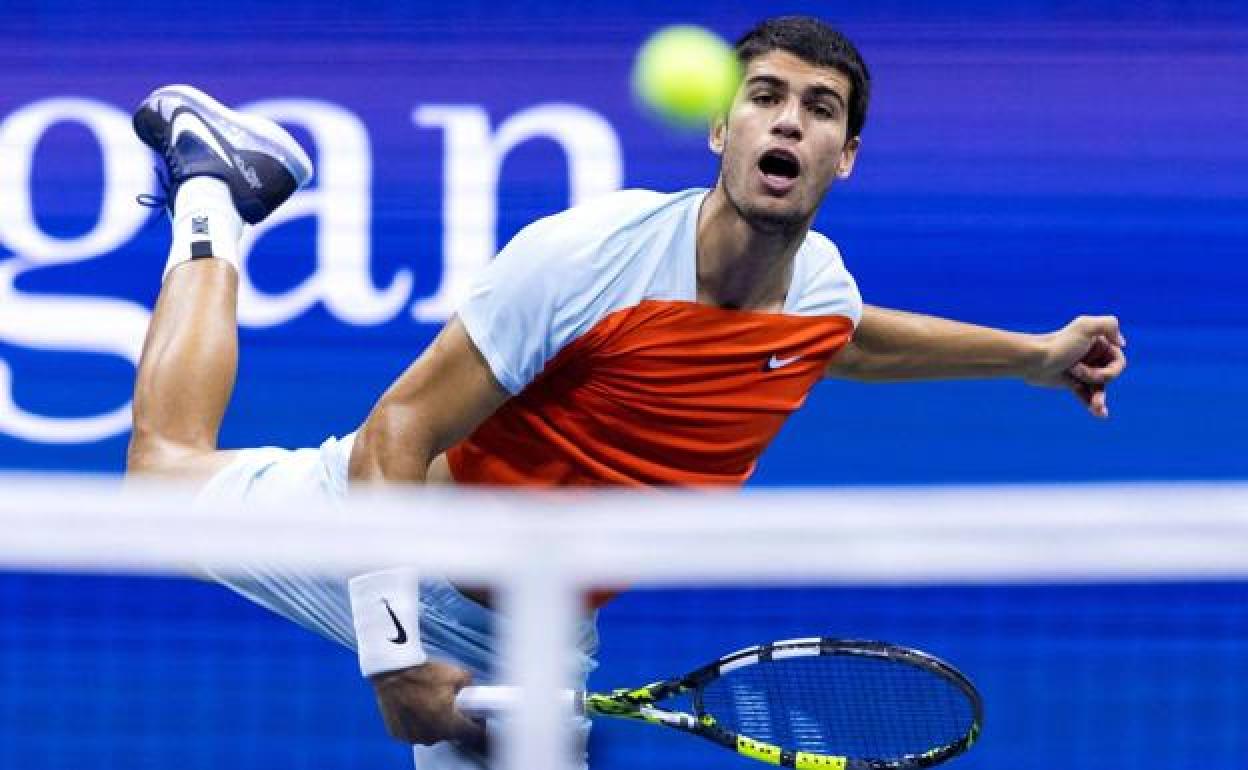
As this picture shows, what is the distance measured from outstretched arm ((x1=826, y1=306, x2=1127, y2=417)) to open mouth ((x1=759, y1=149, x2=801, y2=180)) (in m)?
0.56

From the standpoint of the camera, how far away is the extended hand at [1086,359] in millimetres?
4586

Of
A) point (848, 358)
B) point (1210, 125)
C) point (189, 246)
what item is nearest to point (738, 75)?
point (848, 358)

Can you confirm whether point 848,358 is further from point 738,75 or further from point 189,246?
point 189,246

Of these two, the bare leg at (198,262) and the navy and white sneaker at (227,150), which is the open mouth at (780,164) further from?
the navy and white sneaker at (227,150)

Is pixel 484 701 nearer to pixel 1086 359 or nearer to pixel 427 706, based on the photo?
pixel 427 706

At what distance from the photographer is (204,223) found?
181 inches

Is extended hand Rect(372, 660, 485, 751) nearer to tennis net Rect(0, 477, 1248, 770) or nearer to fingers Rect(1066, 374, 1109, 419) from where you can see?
tennis net Rect(0, 477, 1248, 770)

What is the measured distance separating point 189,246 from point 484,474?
82cm

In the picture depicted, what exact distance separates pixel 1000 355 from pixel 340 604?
129 cm

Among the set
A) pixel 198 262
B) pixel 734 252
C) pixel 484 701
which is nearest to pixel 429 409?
pixel 734 252

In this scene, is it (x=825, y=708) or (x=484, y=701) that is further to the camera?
(x=825, y=708)

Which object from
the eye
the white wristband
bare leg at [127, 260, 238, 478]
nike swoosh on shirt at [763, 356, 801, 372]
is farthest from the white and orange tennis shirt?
bare leg at [127, 260, 238, 478]

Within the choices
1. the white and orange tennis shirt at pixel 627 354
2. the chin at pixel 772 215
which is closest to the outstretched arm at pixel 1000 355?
the white and orange tennis shirt at pixel 627 354

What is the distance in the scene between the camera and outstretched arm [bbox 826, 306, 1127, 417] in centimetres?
451
